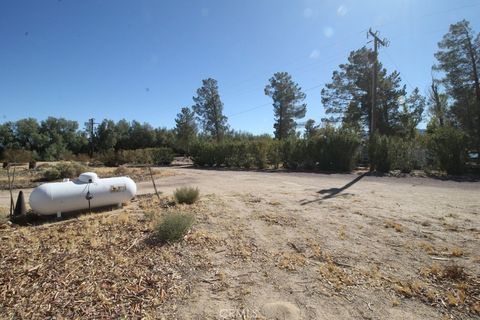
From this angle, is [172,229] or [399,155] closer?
[172,229]

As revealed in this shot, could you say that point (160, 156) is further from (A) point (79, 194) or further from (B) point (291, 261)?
(B) point (291, 261)

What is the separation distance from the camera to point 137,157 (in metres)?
29.2

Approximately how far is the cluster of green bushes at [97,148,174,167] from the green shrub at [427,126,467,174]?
24820 millimetres

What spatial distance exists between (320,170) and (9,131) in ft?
183

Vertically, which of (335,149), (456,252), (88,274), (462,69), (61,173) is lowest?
(88,274)

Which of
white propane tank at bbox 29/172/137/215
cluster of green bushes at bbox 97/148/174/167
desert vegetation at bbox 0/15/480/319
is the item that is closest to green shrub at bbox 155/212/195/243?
desert vegetation at bbox 0/15/480/319

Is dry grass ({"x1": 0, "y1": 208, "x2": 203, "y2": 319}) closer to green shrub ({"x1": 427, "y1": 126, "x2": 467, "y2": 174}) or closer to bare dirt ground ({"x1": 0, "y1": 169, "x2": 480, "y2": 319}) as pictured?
bare dirt ground ({"x1": 0, "y1": 169, "x2": 480, "y2": 319})

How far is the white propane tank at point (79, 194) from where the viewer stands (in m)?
6.12

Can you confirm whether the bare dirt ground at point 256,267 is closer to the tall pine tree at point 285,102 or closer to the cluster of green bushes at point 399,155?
the cluster of green bushes at point 399,155

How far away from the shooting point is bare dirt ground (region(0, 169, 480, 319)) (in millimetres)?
2920

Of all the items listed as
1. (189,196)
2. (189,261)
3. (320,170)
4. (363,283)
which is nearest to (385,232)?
(363,283)

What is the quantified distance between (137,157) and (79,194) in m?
23.9

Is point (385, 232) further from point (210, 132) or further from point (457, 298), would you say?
point (210, 132)

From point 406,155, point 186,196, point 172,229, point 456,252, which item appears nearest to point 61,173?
point 186,196
